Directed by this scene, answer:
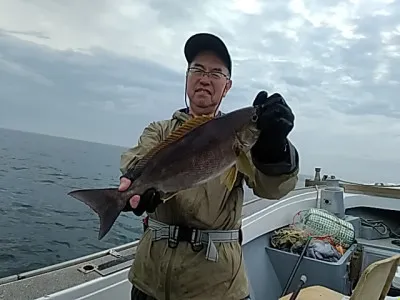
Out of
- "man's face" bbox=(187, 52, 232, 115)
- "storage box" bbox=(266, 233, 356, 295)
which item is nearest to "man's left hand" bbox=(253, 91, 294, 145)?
"man's face" bbox=(187, 52, 232, 115)

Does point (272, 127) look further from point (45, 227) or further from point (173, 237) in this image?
point (45, 227)

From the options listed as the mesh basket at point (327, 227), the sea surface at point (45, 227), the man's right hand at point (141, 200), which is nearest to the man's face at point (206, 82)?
the man's right hand at point (141, 200)

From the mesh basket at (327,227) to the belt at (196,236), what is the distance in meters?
2.78

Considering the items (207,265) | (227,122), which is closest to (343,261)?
(207,265)

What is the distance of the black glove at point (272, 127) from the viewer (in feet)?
5.24

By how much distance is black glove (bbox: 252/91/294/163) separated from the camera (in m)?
1.60

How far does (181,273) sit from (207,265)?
117 mm

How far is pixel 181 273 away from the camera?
5.74 ft

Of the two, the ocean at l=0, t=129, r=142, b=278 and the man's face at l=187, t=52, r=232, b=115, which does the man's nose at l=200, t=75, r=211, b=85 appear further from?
the ocean at l=0, t=129, r=142, b=278

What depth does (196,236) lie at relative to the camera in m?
1.77

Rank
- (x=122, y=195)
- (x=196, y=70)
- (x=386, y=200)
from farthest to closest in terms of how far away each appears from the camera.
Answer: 1. (x=386, y=200)
2. (x=196, y=70)
3. (x=122, y=195)

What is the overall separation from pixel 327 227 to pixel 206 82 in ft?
10.2

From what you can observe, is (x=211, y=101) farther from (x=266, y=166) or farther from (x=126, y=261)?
(x=126, y=261)

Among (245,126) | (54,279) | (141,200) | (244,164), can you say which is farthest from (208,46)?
A: (54,279)
